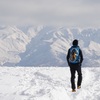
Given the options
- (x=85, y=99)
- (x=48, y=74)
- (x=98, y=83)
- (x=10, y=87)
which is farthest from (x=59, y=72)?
(x=85, y=99)

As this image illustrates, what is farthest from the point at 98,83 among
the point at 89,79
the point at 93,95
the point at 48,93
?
the point at 48,93

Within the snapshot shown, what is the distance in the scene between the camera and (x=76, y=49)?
45.0 ft

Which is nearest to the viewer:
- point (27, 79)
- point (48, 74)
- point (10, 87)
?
point (10, 87)

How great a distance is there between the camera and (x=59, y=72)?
72.3ft

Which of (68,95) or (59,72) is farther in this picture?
(59,72)

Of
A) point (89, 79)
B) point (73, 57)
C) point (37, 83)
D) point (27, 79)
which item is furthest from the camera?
point (89, 79)

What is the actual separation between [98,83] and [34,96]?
5.59 meters

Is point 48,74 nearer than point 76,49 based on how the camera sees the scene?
No

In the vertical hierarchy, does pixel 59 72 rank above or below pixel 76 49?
below

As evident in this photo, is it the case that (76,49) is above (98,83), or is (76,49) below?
above

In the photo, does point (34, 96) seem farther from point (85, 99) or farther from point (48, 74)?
point (48, 74)

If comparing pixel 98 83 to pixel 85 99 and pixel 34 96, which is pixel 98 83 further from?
pixel 34 96

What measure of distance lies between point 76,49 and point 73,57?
414 millimetres

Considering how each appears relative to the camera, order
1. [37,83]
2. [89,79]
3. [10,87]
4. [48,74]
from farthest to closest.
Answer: [48,74] < [89,79] < [37,83] < [10,87]
